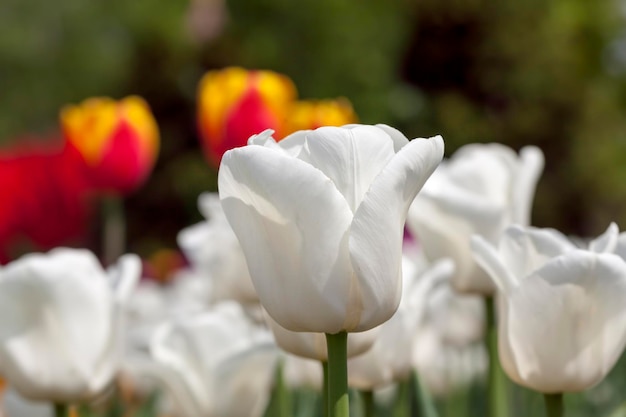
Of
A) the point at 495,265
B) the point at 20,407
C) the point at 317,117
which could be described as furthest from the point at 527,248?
the point at 317,117

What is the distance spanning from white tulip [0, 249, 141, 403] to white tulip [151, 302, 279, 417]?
9 cm

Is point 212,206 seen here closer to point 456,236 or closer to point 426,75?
point 456,236

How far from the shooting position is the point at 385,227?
0.64 m

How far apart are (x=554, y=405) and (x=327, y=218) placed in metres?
0.32

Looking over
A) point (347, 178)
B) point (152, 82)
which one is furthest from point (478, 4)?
point (347, 178)

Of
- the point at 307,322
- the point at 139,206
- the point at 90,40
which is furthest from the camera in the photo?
the point at 90,40

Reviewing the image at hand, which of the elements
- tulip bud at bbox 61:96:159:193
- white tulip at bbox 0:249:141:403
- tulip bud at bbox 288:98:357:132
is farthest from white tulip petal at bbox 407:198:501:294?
tulip bud at bbox 61:96:159:193

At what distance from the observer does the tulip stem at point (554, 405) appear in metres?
0.85

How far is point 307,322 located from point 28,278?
1.50 feet

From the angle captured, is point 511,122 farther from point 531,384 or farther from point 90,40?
point 531,384

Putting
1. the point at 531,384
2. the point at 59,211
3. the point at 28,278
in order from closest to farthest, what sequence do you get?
1. the point at 531,384
2. the point at 28,278
3. the point at 59,211

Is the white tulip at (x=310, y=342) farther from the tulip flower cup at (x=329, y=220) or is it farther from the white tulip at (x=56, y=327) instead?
the white tulip at (x=56, y=327)

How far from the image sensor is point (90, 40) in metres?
10.7

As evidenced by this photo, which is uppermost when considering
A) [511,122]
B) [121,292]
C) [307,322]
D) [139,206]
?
[307,322]
